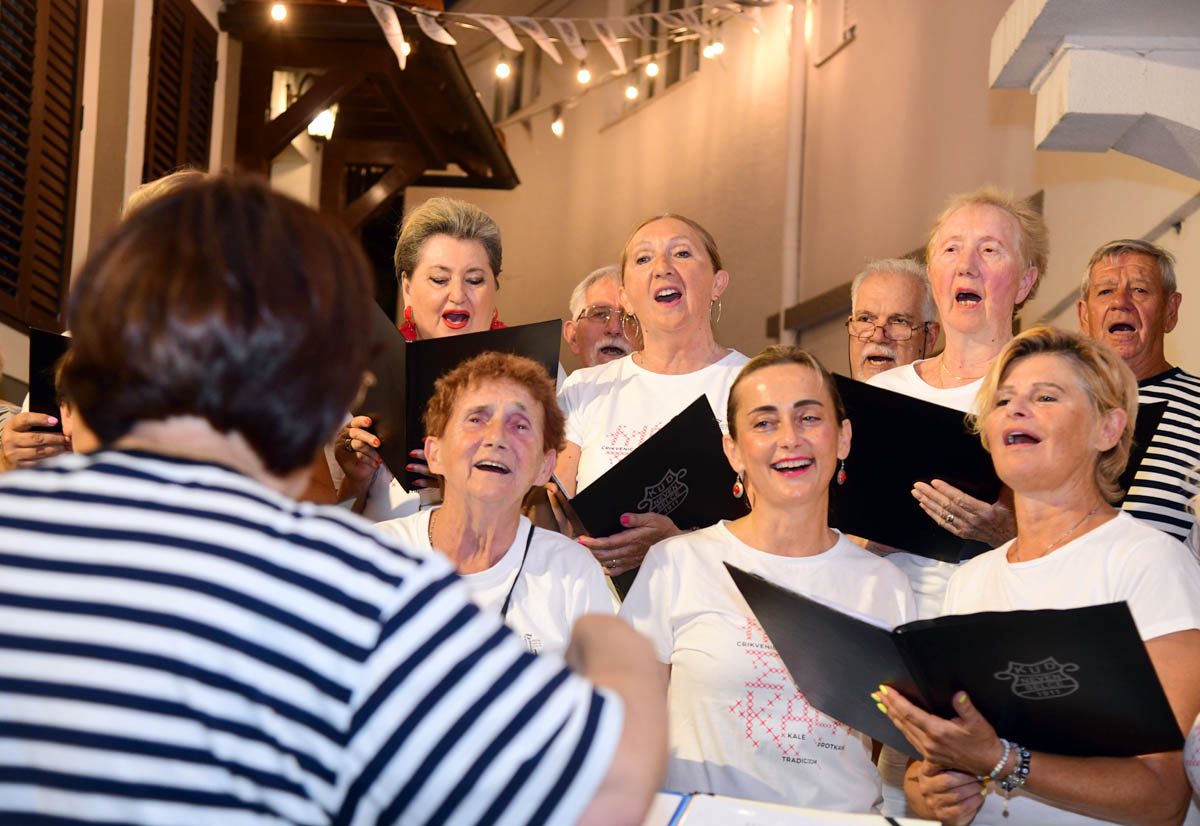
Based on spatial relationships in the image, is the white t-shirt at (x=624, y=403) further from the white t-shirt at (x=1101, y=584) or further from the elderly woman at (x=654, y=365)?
the white t-shirt at (x=1101, y=584)

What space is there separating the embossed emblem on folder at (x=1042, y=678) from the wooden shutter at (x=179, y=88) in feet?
15.6

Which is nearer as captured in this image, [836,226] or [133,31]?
[133,31]

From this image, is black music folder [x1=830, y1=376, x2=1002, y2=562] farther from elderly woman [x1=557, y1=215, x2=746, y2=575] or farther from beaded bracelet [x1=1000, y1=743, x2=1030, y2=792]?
beaded bracelet [x1=1000, y1=743, x2=1030, y2=792]

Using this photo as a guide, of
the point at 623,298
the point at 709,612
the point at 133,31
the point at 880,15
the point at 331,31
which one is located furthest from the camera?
the point at 880,15

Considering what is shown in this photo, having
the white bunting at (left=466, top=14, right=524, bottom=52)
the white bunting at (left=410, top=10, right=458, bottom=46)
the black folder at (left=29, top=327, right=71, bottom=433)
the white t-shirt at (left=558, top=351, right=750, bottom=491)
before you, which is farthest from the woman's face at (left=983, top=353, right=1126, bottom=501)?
Result: the white bunting at (left=410, top=10, right=458, bottom=46)

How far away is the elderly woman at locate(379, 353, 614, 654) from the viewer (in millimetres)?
2465

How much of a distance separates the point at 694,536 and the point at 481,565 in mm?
442

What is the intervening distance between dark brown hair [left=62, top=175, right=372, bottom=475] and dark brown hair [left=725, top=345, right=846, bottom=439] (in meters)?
1.75

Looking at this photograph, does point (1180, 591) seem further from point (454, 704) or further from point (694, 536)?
point (454, 704)

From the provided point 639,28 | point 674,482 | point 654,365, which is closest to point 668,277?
point 654,365

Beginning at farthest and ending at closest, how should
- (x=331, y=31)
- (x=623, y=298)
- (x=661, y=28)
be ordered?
(x=661, y=28) < (x=331, y=31) < (x=623, y=298)

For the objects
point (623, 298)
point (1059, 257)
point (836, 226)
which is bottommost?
point (623, 298)

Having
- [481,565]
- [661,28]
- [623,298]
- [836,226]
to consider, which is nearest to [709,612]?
[481,565]

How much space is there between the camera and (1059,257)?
5.66 m
